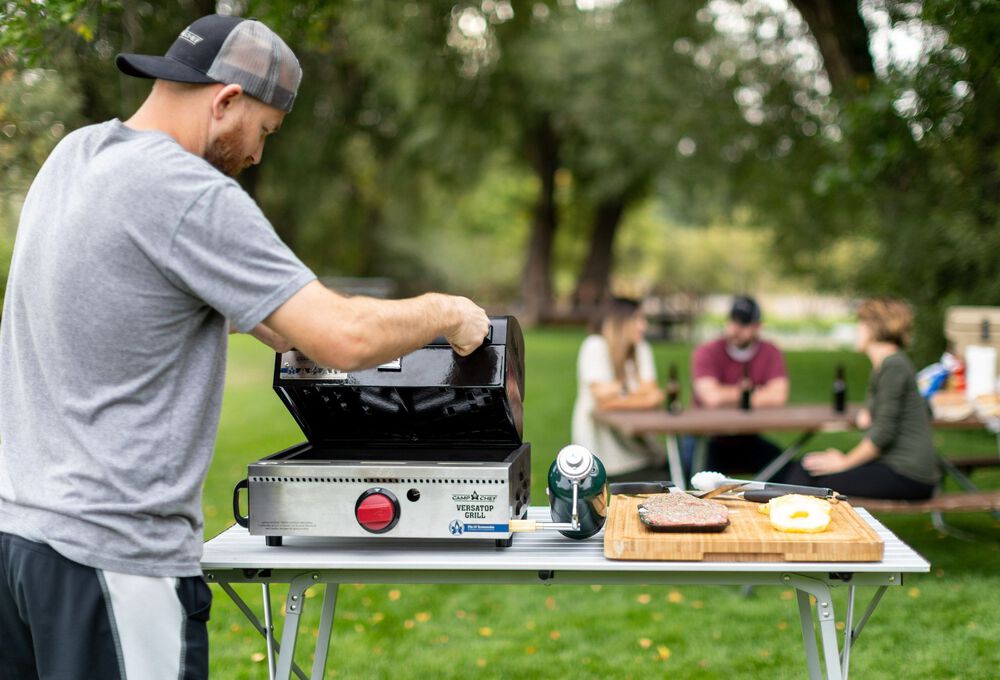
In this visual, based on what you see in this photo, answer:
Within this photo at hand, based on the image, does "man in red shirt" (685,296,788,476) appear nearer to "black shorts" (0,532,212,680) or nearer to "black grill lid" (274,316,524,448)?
"black grill lid" (274,316,524,448)

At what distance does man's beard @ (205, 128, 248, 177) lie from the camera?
2.16 meters

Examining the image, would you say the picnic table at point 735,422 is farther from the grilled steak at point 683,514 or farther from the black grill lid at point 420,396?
the black grill lid at point 420,396

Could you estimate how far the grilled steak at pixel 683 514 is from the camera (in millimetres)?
2584

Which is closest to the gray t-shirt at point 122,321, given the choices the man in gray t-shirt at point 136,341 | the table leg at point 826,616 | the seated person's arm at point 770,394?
the man in gray t-shirt at point 136,341

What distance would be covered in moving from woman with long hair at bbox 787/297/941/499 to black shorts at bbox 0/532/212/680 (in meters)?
4.18

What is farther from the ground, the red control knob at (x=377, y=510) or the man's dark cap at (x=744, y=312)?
the man's dark cap at (x=744, y=312)

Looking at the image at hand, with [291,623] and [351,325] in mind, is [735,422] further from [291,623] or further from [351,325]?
[351,325]

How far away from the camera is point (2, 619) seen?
Answer: 2.17 meters

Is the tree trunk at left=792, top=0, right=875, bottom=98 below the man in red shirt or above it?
above

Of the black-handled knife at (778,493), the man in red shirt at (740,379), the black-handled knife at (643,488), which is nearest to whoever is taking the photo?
the black-handled knife at (778,493)

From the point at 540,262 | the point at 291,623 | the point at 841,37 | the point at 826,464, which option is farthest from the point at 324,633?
the point at 540,262

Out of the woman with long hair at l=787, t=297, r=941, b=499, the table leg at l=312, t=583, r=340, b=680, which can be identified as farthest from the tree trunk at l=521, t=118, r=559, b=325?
the table leg at l=312, t=583, r=340, b=680

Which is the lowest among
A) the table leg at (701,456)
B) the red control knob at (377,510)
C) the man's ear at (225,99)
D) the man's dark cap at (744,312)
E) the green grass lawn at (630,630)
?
the green grass lawn at (630,630)

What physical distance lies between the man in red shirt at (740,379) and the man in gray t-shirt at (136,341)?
532 centimetres
